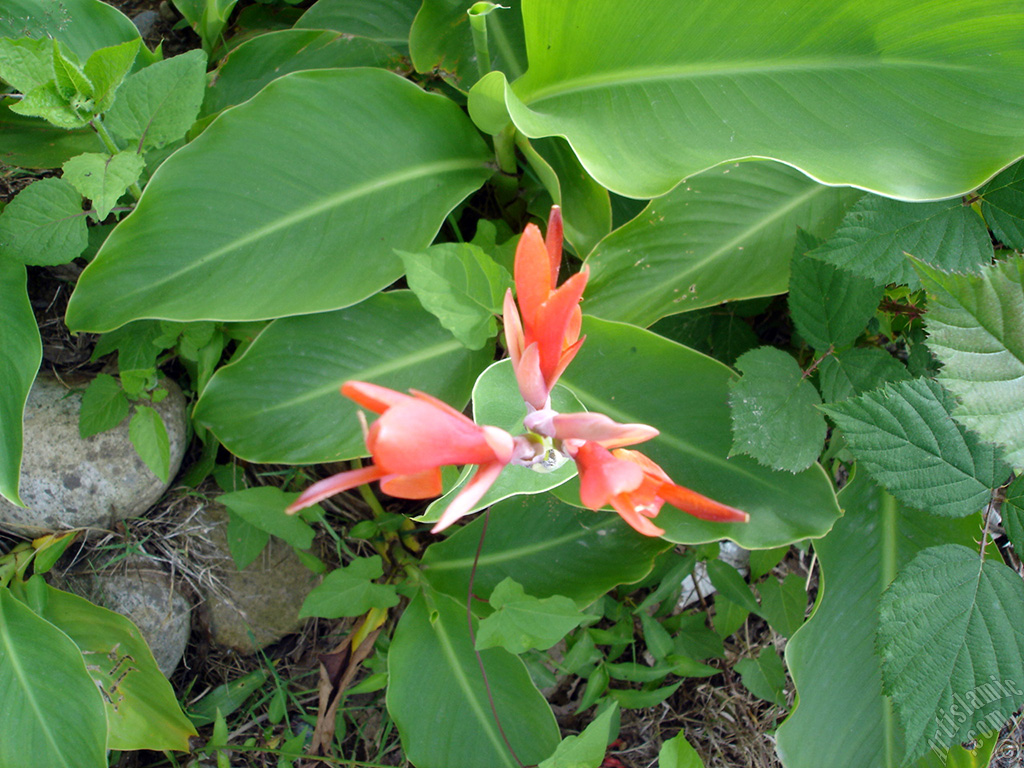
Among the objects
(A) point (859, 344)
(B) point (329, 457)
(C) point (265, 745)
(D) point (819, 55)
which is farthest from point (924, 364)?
(C) point (265, 745)

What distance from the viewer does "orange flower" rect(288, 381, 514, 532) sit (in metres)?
0.39

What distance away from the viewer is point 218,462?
125 cm

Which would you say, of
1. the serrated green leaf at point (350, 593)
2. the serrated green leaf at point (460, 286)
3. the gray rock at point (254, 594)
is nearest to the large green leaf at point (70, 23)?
the serrated green leaf at point (460, 286)

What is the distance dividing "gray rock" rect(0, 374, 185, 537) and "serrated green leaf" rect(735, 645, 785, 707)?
1123mm

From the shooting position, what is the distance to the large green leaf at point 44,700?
3.30ft

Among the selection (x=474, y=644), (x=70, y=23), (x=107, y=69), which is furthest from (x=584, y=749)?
(x=70, y=23)

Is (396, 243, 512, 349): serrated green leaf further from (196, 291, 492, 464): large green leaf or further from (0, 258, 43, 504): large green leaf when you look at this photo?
(0, 258, 43, 504): large green leaf

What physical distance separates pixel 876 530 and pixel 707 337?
0.41m

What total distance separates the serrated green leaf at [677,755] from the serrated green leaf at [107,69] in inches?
43.9

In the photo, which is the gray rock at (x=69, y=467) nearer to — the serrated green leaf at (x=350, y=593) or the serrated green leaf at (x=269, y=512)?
the serrated green leaf at (x=269, y=512)

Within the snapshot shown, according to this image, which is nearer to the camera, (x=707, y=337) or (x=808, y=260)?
(x=808, y=260)

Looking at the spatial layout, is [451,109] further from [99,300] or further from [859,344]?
[859,344]

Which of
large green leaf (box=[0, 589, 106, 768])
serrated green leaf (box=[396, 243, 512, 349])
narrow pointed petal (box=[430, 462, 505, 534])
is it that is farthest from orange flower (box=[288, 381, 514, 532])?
large green leaf (box=[0, 589, 106, 768])

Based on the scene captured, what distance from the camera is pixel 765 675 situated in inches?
47.3
